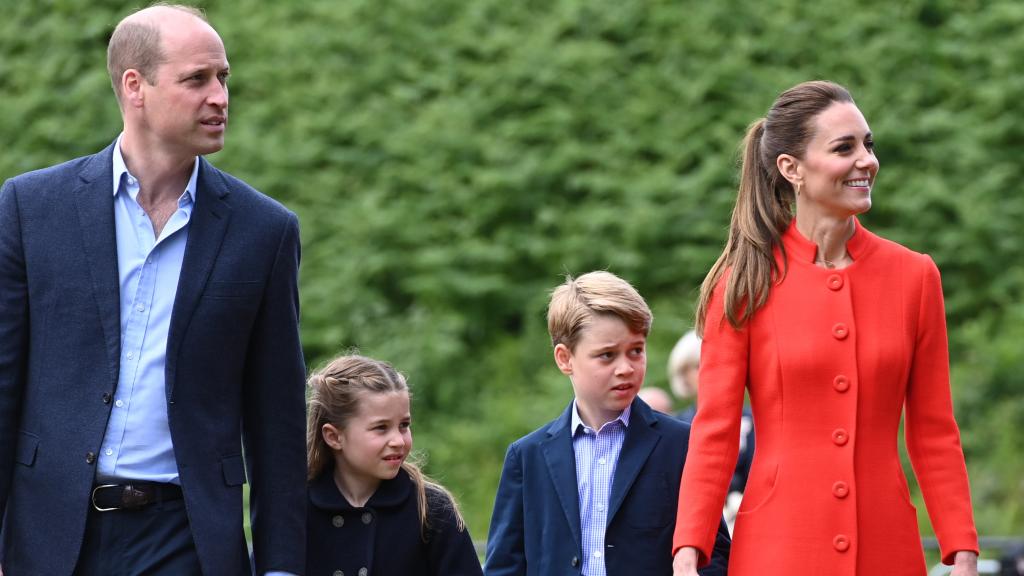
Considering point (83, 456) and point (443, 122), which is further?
point (443, 122)

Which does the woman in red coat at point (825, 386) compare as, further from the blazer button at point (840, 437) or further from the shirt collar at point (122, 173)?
the shirt collar at point (122, 173)

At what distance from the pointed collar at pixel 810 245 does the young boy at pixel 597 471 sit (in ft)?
1.82

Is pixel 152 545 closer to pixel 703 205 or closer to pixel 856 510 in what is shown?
pixel 856 510

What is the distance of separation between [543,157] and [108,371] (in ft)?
26.4

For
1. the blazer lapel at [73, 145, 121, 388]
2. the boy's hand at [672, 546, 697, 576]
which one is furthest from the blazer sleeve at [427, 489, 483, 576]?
the blazer lapel at [73, 145, 121, 388]

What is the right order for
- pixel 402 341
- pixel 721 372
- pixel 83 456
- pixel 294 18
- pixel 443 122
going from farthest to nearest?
pixel 294 18, pixel 443 122, pixel 402 341, pixel 721 372, pixel 83 456

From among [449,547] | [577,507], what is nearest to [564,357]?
[577,507]

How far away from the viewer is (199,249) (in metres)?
3.78

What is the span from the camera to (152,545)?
364 cm

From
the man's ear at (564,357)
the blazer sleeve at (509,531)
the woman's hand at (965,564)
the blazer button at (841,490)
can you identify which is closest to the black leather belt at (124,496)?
the blazer sleeve at (509,531)

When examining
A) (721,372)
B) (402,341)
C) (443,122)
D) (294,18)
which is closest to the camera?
(721,372)

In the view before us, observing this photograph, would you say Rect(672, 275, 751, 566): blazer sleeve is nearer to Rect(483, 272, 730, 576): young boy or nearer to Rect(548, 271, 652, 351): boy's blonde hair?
Rect(483, 272, 730, 576): young boy

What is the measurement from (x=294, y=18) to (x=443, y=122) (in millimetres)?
2016

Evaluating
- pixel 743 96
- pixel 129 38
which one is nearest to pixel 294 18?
pixel 743 96
